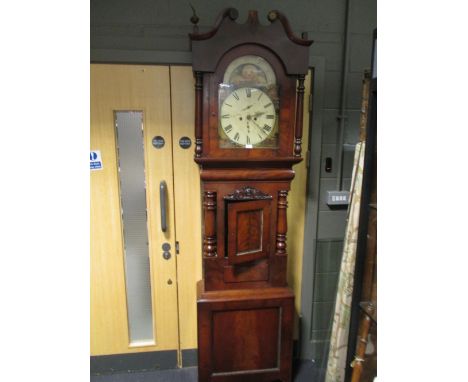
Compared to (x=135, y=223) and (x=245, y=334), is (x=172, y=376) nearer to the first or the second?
(x=245, y=334)

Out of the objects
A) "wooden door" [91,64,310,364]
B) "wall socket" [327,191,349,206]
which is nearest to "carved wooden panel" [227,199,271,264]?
"wooden door" [91,64,310,364]

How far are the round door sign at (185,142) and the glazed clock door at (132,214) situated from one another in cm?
7

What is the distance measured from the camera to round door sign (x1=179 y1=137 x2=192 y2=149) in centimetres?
162

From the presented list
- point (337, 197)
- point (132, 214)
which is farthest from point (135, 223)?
point (337, 197)

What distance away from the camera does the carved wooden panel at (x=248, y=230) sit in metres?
1.38

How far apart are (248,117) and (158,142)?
0.53m

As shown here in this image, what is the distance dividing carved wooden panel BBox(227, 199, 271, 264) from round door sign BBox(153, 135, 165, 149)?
0.52 metres

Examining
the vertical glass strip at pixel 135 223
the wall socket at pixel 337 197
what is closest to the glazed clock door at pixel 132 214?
the vertical glass strip at pixel 135 223

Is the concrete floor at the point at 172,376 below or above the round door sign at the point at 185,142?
below

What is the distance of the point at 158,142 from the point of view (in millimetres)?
1604

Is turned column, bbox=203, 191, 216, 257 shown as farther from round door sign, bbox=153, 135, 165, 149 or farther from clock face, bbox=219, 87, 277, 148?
round door sign, bbox=153, 135, 165, 149

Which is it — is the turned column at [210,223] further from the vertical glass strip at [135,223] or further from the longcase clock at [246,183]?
the vertical glass strip at [135,223]
